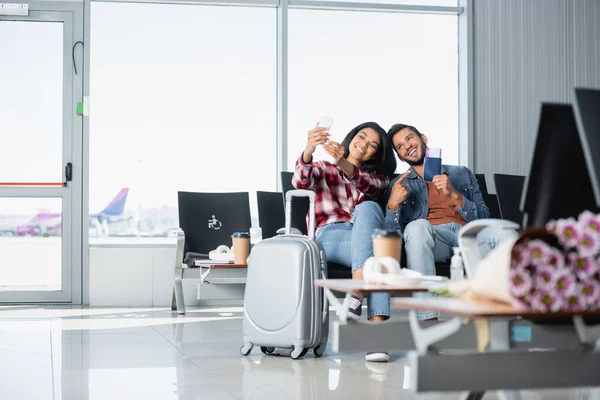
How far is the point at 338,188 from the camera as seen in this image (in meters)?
3.60

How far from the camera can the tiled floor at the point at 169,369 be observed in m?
2.47

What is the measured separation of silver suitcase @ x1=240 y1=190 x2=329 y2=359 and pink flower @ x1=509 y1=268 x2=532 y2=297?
196 cm

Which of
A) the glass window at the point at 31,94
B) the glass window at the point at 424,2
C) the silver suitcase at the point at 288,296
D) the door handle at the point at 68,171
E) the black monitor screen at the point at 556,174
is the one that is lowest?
the silver suitcase at the point at 288,296

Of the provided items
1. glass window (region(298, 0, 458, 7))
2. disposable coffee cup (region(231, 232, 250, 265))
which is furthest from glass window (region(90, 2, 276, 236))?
disposable coffee cup (region(231, 232, 250, 265))

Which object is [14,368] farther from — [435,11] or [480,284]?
[435,11]

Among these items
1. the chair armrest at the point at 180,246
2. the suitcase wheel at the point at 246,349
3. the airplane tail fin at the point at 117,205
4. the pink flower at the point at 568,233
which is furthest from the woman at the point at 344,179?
the airplane tail fin at the point at 117,205

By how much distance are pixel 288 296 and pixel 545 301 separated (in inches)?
79.3

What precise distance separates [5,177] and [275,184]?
2020mm

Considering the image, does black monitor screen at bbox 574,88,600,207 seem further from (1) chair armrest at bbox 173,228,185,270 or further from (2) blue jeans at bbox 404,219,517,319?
(1) chair armrest at bbox 173,228,185,270

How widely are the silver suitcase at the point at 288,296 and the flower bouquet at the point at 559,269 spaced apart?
1.95 metres

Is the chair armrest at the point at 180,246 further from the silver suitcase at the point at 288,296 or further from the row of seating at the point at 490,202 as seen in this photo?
the silver suitcase at the point at 288,296

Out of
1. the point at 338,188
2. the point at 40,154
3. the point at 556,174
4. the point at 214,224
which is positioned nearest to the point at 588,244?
the point at 556,174

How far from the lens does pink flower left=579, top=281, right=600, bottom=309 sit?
3.75 ft

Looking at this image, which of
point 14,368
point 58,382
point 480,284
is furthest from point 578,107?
point 14,368
